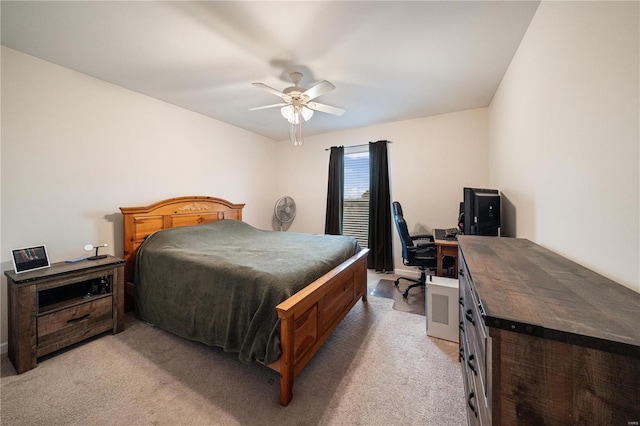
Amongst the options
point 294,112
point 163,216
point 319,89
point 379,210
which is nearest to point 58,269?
point 163,216

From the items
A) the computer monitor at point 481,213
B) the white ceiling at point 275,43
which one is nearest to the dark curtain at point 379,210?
the white ceiling at point 275,43

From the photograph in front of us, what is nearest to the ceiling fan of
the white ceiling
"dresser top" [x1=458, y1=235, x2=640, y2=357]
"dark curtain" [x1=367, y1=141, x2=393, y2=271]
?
the white ceiling

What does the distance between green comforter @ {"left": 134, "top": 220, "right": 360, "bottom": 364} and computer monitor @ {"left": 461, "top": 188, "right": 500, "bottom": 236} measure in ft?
3.84

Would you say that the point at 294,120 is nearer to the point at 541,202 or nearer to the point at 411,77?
the point at 411,77

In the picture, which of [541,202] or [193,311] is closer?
[541,202]

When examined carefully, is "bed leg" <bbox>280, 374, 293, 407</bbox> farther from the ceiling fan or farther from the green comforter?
the ceiling fan

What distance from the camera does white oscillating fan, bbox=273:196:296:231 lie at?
14.2 feet

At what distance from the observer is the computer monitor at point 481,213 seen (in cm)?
196

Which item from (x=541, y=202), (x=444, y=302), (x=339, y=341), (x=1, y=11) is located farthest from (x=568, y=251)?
(x=1, y=11)

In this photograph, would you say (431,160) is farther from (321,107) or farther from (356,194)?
(321,107)

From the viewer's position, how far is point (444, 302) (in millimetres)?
1994

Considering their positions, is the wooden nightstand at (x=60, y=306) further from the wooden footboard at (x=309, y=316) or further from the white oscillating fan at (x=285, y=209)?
the white oscillating fan at (x=285, y=209)

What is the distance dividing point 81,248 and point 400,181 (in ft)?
13.2

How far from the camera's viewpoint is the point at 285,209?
4402 mm
